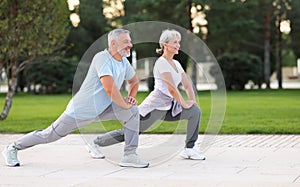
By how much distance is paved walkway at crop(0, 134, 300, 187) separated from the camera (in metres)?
7.28

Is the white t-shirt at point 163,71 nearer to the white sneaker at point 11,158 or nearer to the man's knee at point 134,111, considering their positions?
the man's knee at point 134,111

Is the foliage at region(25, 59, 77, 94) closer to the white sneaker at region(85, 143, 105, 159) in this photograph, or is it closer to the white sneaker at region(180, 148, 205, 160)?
the white sneaker at region(85, 143, 105, 159)

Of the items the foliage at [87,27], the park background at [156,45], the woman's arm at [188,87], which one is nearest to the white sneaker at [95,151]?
the woman's arm at [188,87]

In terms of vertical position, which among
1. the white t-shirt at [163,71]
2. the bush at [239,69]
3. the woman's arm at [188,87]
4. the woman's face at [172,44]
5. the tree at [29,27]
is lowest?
the bush at [239,69]

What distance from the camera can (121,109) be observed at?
8.42 meters

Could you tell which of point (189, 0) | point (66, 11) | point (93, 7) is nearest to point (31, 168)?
point (66, 11)

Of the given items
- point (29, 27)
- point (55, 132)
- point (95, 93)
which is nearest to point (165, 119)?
point (95, 93)

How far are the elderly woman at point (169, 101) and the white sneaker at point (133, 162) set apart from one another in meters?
0.60

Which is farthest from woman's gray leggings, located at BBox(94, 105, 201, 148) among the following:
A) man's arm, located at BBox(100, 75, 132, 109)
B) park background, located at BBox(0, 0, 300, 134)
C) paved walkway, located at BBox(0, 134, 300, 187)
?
park background, located at BBox(0, 0, 300, 134)

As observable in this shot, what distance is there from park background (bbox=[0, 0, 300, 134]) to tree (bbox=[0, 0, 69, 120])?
0.08 feet

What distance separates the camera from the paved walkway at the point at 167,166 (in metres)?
7.28

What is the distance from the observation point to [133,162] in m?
8.47

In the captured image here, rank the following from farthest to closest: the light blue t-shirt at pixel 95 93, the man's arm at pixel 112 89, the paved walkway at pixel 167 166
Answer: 1. the light blue t-shirt at pixel 95 93
2. the man's arm at pixel 112 89
3. the paved walkway at pixel 167 166

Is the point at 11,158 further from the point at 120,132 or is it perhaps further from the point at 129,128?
the point at 129,128
